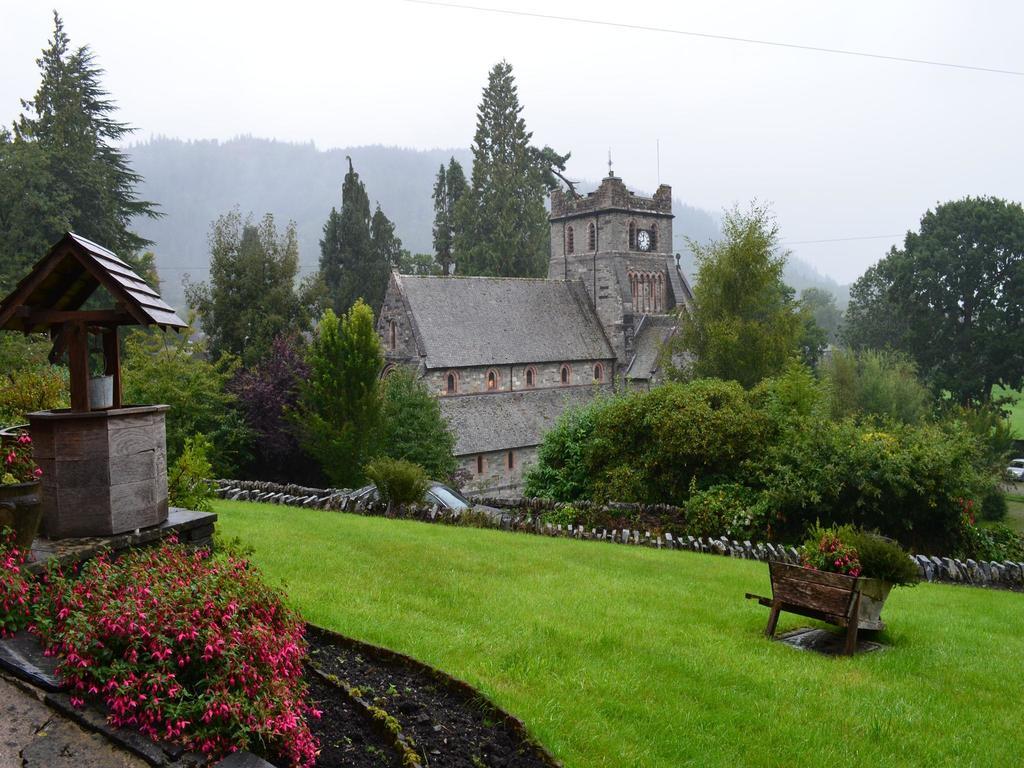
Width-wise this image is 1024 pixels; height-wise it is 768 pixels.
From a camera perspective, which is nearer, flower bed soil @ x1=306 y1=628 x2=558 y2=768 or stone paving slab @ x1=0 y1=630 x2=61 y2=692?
stone paving slab @ x1=0 y1=630 x2=61 y2=692

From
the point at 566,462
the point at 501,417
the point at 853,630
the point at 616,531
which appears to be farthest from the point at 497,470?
the point at 853,630

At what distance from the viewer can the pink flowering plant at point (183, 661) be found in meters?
4.53

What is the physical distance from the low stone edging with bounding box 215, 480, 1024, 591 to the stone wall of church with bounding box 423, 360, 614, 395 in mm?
16569

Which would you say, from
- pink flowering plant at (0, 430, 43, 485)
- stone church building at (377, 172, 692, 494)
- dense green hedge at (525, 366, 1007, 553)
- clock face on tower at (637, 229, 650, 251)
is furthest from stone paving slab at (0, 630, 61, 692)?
clock face on tower at (637, 229, 650, 251)

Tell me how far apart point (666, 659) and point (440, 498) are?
1310 cm

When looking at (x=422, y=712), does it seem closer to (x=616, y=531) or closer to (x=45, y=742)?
(x=45, y=742)

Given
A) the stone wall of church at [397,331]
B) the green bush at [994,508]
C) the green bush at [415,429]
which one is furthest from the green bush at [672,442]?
the stone wall of church at [397,331]

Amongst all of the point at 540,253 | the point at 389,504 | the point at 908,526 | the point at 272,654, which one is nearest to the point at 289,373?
the point at 389,504

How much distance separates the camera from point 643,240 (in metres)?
49.2

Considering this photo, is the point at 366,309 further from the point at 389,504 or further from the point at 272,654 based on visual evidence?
the point at 272,654

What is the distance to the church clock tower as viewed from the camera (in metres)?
46.8

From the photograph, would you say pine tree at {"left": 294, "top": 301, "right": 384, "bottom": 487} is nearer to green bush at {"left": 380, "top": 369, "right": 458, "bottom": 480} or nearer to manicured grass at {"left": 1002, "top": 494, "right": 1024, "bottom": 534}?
green bush at {"left": 380, "top": 369, "right": 458, "bottom": 480}

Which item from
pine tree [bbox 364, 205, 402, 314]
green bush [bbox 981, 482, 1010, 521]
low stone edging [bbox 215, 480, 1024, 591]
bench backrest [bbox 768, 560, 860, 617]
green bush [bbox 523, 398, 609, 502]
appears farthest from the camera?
pine tree [bbox 364, 205, 402, 314]

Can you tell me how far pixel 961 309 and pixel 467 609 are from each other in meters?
52.4
